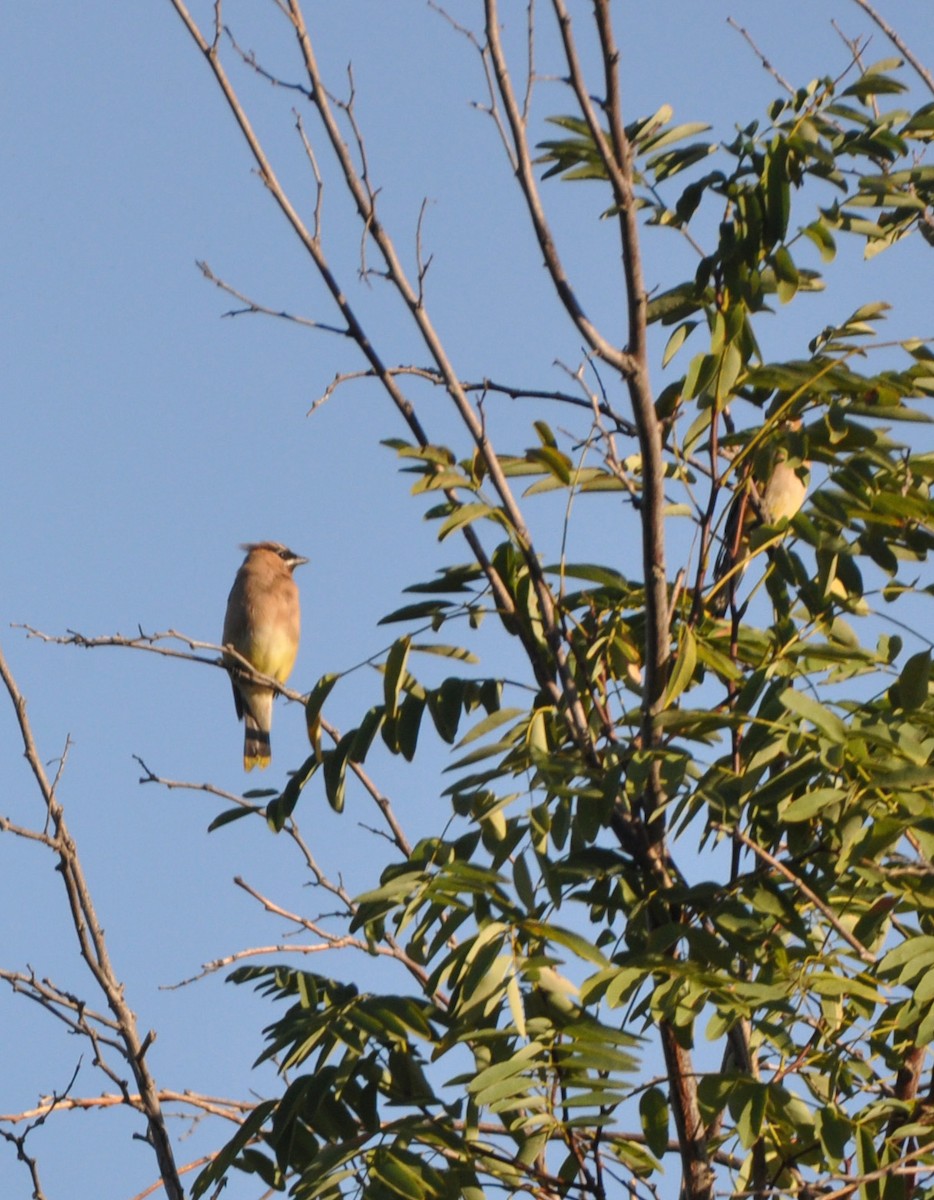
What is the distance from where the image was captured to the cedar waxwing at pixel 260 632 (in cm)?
991

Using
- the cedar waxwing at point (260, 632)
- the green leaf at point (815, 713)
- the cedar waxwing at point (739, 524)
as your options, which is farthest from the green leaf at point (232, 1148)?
the cedar waxwing at point (260, 632)

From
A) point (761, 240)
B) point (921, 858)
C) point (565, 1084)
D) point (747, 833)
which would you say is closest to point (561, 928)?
point (565, 1084)

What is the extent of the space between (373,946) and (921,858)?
1.00 meters

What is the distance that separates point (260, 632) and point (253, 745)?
2.64ft

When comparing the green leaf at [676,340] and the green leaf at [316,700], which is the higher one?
the green leaf at [676,340]

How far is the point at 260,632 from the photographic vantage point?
32.6 ft

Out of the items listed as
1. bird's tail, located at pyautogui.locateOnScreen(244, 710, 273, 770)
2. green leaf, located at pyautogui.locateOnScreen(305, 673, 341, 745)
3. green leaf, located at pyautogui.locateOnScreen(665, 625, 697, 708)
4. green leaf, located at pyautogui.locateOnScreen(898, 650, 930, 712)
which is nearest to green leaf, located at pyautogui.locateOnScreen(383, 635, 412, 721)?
green leaf, located at pyautogui.locateOnScreen(305, 673, 341, 745)

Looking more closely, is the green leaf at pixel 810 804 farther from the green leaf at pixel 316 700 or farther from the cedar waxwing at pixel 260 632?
the cedar waxwing at pixel 260 632

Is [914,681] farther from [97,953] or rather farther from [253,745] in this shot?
[253,745]

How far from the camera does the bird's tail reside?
10.2 metres

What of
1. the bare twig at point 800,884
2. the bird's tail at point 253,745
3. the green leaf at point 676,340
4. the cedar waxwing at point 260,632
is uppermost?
the cedar waxwing at point 260,632

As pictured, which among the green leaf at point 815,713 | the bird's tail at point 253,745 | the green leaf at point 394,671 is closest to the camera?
the green leaf at point 815,713

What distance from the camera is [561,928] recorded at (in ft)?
8.31

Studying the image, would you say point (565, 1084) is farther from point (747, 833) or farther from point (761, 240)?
point (761, 240)
